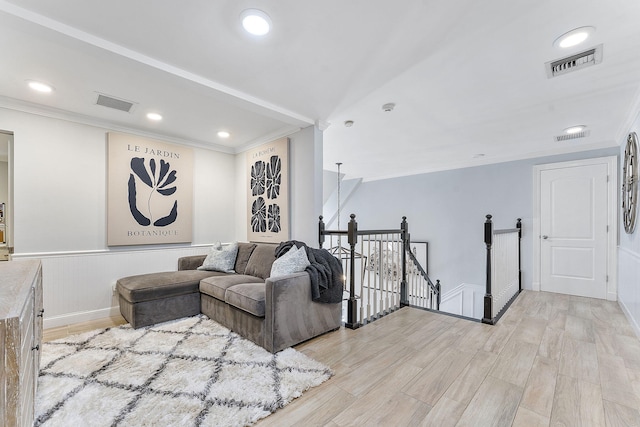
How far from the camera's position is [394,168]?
6059 mm

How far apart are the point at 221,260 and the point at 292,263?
144 cm

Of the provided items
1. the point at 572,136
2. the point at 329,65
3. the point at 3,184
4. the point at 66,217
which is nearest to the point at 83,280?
the point at 66,217

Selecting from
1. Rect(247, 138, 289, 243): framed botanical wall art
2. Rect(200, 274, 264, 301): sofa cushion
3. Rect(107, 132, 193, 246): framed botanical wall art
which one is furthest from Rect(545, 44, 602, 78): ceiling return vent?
Rect(107, 132, 193, 246): framed botanical wall art

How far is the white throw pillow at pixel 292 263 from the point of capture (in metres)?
2.64

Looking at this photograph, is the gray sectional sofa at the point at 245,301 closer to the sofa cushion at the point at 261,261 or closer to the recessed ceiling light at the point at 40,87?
the sofa cushion at the point at 261,261

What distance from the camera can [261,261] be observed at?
3.41 metres

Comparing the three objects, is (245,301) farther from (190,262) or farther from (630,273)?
(630,273)

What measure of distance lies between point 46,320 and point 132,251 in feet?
3.33

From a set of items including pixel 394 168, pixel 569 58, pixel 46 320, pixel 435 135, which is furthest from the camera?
pixel 394 168

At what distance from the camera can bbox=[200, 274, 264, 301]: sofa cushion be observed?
288 centimetres

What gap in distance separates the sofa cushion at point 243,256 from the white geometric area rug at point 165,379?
101 cm

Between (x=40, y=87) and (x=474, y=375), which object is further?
(x=40, y=87)

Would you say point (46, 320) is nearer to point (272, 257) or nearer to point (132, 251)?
point (132, 251)

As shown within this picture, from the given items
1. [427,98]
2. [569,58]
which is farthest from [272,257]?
[569,58]
